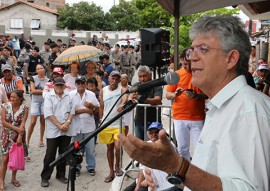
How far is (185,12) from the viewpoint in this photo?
559 cm

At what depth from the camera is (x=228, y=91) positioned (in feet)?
5.62

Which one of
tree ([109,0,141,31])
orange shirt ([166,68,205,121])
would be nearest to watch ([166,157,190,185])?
orange shirt ([166,68,205,121])

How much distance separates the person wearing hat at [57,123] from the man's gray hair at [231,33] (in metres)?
4.50

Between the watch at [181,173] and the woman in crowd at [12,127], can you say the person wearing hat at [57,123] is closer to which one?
the woman in crowd at [12,127]

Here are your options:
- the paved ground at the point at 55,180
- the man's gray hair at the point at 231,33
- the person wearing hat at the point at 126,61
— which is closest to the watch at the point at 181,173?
the man's gray hair at the point at 231,33

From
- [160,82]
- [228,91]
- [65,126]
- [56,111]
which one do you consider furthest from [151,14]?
[228,91]

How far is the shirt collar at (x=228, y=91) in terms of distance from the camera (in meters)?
1.69

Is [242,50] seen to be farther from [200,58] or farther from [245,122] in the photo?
[245,122]

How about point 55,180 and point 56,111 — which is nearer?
point 56,111

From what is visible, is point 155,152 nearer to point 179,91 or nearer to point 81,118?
point 179,91

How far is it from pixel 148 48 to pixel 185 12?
5.66 feet

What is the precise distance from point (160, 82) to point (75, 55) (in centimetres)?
692

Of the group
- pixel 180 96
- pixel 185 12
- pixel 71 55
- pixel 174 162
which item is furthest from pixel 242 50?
pixel 71 55

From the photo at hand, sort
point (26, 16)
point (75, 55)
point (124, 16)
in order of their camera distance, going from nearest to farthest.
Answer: point (75, 55)
point (124, 16)
point (26, 16)
